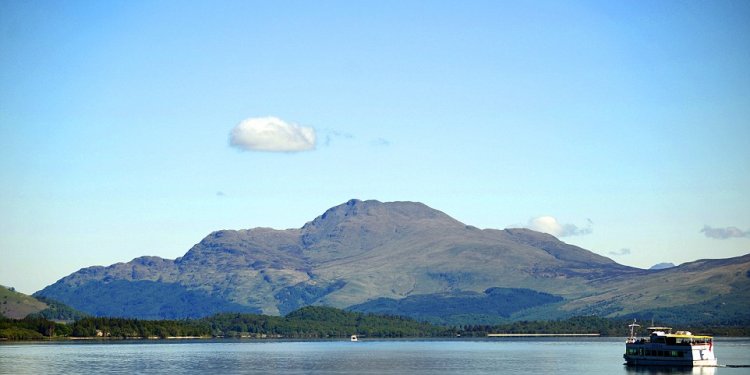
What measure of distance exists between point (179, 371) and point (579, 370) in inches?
2899

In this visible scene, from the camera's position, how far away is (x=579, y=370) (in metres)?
197

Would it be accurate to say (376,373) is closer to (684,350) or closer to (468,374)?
(468,374)

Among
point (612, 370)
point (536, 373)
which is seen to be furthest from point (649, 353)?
point (536, 373)

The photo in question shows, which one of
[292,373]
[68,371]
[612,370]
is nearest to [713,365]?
[612,370]

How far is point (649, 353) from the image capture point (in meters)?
198

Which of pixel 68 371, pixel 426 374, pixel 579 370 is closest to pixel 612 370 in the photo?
pixel 579 370

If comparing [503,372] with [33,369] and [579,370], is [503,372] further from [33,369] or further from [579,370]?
[33,369]

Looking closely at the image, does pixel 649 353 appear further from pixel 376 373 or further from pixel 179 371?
pixel 179 371

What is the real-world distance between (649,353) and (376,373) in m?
51.2

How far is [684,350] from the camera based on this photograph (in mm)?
189625

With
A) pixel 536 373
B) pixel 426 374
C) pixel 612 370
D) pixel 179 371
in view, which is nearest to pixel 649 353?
pixel 612 370

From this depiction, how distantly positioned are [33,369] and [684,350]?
385 feet

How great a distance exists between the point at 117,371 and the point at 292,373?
3160cm

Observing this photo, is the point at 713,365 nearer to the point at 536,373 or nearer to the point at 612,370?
the point at 612,370
